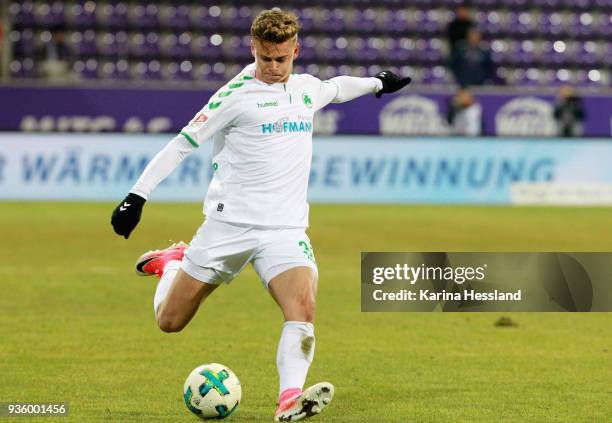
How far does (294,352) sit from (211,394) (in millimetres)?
459

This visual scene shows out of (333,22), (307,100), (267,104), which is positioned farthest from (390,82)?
(333,22)

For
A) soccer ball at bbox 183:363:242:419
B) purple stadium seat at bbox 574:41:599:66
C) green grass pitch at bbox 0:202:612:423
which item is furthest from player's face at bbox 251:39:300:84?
purple stadium seat at bbox 574:41:599:66

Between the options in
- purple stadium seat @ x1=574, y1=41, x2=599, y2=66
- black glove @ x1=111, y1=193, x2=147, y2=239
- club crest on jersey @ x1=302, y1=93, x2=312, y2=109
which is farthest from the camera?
purple stadium seat @ x1=574, y1=41, x2=599, y2=66

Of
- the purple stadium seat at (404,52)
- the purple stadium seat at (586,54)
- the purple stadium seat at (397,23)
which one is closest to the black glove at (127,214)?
the purple stadium seat at (404,52)

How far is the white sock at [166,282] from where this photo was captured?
20.9 ft

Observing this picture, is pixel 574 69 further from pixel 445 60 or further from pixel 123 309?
pixel 123 309

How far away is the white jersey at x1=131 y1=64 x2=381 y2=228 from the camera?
19.5ft

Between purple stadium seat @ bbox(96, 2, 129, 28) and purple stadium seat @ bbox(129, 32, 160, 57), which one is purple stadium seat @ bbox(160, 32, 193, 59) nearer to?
purple stadium seat @ bbox(129, 32, 160, 57)

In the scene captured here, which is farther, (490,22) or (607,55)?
(607,55)

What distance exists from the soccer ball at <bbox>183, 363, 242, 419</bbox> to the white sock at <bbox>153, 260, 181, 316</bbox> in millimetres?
530

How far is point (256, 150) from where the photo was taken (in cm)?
598

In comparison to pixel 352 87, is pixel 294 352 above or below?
below

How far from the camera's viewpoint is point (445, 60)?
28.7 meters

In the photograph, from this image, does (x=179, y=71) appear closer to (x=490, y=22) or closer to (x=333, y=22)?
(x=333, y=22)
